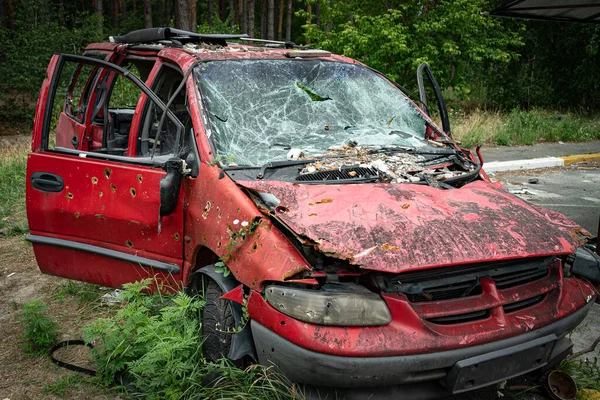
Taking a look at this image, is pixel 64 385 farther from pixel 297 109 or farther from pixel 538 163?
pixel 538 163

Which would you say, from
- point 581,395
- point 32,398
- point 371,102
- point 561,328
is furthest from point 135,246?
point 581,395

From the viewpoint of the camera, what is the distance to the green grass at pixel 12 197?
263 inches

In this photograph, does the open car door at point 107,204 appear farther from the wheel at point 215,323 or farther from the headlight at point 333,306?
the headlight at point 333,306

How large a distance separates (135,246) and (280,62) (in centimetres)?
160

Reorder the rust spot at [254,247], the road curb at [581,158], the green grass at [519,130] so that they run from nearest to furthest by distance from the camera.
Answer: the rust spot at [254,247] → the road curb at [581,158] → the green grass at [519,130]

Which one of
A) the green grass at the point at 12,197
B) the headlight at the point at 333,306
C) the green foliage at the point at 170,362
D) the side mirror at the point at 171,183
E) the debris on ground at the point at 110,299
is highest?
the side mirror at the point at 171,183

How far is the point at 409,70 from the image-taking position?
1346cm

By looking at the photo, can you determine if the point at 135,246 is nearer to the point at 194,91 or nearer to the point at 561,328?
the point at 194,91

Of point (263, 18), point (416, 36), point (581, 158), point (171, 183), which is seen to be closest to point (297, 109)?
point (171, 183)

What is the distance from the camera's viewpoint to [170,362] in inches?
111

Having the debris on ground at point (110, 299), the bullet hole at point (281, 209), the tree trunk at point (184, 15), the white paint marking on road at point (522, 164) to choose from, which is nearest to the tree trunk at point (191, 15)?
the tree trunk at point (184, 15)

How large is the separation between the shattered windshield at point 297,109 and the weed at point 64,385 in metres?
1.50

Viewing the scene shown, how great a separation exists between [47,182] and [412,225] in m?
2.62

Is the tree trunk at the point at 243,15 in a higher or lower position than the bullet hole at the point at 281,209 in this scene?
higher
